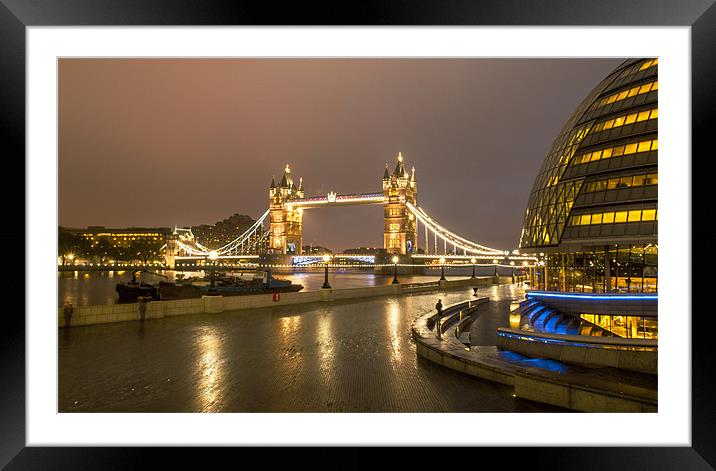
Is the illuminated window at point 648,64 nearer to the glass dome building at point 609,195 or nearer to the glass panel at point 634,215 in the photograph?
the glass dome building at point 609,195

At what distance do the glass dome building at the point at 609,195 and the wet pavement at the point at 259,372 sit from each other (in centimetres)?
883

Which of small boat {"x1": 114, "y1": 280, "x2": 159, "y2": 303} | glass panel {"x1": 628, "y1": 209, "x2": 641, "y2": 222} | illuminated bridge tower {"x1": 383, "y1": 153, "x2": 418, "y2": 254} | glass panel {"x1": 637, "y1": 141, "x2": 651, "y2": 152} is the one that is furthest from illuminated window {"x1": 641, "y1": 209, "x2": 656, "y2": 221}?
illuminated bridge tower {"x1": 383, "y1": 153, "x2": 418, "y2": 254}

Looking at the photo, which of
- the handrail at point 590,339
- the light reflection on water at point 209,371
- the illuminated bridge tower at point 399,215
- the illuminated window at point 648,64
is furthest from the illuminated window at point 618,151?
the illuminated bridge tower at point 399,215

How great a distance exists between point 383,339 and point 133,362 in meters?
7.34

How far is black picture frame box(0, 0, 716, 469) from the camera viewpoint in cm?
588

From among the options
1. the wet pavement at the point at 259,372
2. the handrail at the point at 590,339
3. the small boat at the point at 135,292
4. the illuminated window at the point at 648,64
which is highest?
the illuminated window at the point at 648,64

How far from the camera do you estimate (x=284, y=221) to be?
5531 inches

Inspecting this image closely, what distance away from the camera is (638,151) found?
20609mm

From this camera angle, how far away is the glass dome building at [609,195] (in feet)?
66.0

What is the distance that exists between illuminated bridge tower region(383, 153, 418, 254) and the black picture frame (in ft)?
351

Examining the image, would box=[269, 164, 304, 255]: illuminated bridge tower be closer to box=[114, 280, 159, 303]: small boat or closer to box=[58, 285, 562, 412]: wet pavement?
box=[114, 280, 159, 303]: small boat
